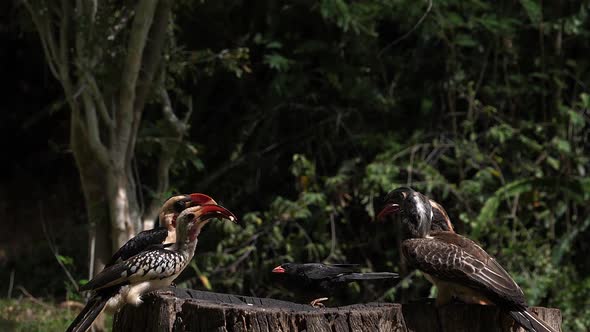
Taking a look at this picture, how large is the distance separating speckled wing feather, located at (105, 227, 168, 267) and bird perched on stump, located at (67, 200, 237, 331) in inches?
20.4

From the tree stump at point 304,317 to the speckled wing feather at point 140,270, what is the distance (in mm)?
105

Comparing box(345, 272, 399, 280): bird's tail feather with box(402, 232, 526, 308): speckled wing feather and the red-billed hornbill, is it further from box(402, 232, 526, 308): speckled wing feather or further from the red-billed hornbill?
the red-billed hornbill

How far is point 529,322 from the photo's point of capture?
428 centimetres

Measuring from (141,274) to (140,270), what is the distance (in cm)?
2

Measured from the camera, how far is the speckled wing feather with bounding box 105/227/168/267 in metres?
5.28

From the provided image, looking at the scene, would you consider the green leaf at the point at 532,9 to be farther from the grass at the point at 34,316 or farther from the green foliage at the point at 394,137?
the grass at the point at 34,316

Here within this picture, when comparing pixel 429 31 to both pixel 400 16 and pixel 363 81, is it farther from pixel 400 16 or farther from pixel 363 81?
pixel 363 81

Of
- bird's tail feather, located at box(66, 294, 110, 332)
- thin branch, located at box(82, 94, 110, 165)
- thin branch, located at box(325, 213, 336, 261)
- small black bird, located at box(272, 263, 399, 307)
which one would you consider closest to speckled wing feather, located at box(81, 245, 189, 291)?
bird's tail feather, located at box(66, 294, 110, 332)

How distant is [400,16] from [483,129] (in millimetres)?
1557

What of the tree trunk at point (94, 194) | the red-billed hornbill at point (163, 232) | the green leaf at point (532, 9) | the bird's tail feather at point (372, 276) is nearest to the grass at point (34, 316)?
the tree trunk at point (94, 194)

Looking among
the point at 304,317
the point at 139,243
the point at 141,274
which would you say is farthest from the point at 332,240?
the point at 304,317

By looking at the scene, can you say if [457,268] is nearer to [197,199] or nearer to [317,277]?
[317,277]

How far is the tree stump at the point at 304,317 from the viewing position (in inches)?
159

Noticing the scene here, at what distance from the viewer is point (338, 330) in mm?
4066
